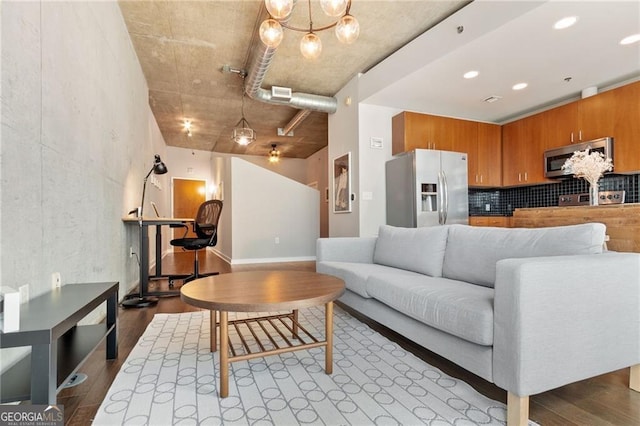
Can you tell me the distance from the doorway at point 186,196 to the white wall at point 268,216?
10.2 feet

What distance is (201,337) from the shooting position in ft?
7.56

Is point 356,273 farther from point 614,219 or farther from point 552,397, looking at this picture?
point 614,219

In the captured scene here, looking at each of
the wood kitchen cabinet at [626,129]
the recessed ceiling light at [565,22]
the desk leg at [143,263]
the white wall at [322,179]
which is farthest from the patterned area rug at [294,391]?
the white wall at [322,179]

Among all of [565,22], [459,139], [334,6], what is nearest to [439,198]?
[459,139]

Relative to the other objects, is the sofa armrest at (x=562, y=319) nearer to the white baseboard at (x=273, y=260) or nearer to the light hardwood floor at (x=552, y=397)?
the light hardwood floor at (x=552, y=397)

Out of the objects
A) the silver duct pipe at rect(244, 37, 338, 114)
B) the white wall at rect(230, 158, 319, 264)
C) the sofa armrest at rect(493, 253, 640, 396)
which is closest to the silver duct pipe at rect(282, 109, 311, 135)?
the silver duct pipe at rect(244, 37, 338, 114)

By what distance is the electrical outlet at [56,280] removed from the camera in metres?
1.78

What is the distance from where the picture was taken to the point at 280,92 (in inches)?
192

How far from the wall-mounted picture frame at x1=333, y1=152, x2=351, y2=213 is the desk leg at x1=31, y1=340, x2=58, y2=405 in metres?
4.32

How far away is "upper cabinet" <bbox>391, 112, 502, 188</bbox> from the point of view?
4758 mm

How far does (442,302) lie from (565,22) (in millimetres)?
2786

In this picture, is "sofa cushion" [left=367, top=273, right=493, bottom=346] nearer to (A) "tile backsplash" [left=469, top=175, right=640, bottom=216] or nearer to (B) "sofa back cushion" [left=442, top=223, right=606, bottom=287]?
(B) "sofa back cushion" [left=442, top=223, right=606, bottom=287]

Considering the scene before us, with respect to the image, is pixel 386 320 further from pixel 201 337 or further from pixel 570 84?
pixel 570 84

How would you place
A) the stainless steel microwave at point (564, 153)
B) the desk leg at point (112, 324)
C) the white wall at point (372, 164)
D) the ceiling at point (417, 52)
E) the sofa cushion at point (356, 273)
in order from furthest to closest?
1. the white wall at point (372, 164)
2. the stainless steel microwave at point (564, 153)
3. the ceiling at point (417, 52)
4. the sofa cushion at point (356, 273)
5. the desk leg at point (112, 324)
